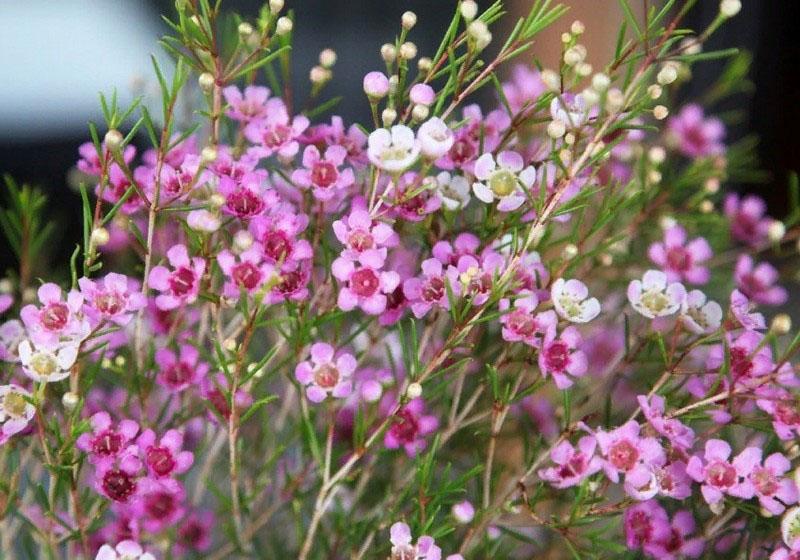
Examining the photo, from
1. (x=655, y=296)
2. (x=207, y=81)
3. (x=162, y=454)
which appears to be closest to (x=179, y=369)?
(x=162, y=454)

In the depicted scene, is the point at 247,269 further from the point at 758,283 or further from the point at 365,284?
the point at 758,283

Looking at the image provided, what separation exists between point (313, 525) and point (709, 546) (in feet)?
0.72

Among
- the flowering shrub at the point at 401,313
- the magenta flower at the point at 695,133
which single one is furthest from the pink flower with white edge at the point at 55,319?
the magenta flower at the point at 695,133

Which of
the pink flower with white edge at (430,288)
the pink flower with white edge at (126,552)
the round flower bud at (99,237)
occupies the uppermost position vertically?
the round flower bud at (99,237)

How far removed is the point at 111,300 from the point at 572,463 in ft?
0.80

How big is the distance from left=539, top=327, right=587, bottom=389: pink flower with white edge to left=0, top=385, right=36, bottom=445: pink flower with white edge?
0.83 ft

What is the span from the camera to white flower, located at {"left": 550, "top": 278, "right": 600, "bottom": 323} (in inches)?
18.3

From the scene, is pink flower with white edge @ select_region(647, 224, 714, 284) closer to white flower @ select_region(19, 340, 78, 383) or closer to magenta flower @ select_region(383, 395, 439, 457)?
magenta flower @ select_region(383, 395, 439, 457)

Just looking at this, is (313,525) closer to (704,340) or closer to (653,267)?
(704,340)

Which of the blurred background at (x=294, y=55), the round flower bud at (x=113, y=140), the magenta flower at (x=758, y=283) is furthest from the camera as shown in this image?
the blurred background at (x=294, y=55)

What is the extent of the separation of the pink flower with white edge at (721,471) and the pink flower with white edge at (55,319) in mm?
303

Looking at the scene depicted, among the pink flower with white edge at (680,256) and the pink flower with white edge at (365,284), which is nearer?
the pink flower with white edge at (365,284)

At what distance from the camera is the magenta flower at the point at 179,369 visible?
0.52 m

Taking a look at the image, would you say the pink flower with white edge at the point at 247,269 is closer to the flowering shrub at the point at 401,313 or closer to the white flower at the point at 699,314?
the flowering shrub at the point at 401,313
